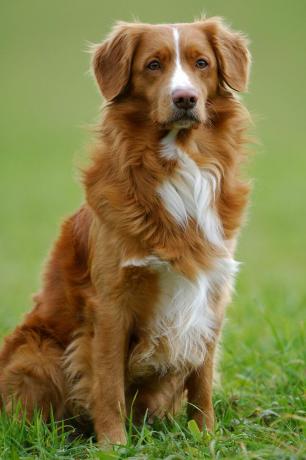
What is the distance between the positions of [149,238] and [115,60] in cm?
100

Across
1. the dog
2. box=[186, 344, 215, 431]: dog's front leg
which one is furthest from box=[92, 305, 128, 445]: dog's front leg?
box=[186, 344, 215, 431]: dog's front leg

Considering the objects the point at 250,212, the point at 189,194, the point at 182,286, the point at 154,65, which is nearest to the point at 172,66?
the point at 154,65

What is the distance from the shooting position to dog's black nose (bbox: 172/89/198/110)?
4.69 meters

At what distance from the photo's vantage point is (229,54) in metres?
5.09

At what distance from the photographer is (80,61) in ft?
109

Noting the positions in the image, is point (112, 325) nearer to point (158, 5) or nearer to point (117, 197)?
point (117, 197)

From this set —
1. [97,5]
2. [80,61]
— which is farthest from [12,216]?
[97,5]

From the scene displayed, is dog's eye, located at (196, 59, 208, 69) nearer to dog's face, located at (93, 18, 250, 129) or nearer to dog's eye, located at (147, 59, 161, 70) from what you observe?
dog's face, located at (93, 18, 250, 129)

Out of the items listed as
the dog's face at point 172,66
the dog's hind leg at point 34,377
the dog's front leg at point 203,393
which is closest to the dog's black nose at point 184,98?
the dog's face at point 172,66

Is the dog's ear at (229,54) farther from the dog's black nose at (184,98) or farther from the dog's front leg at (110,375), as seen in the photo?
the dog's front leg at (110,375)

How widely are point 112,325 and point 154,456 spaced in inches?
29.1

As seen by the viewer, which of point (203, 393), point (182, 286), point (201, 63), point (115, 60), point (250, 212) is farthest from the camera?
point (250, 212)

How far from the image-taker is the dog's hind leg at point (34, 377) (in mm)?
5113

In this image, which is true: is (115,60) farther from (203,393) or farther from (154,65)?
(203,393)
